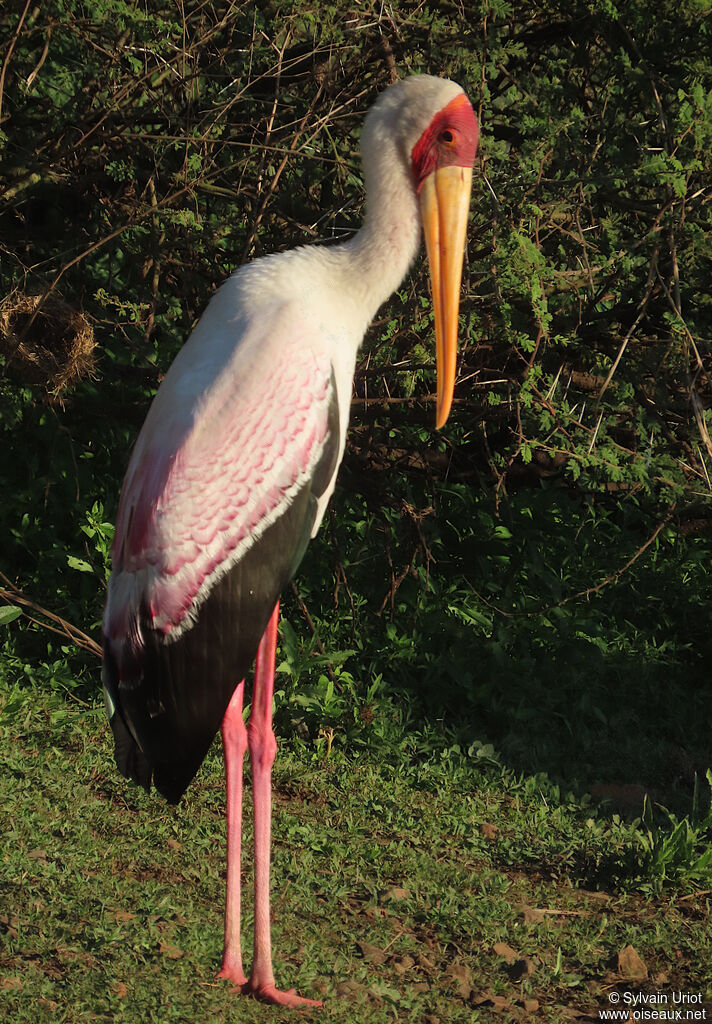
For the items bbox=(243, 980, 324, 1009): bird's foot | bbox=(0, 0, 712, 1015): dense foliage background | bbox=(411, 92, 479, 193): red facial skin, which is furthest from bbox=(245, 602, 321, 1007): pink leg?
bbox=(411, 92, 479, 193): red facial skin

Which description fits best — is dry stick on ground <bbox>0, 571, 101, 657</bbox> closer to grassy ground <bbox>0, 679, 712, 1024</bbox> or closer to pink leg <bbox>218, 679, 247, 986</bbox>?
grassy ground <bbox>0, 679, 712, 1024</bbox>

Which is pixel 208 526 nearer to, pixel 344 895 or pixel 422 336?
pixel 344 895

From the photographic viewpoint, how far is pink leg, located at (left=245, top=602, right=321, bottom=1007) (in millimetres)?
2867

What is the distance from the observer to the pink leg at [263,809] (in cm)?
287

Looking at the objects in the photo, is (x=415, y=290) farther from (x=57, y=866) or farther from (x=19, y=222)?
(x=57, y=866)

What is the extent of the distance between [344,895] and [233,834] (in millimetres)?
505

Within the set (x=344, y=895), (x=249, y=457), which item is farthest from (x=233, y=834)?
(x=249, y=457)

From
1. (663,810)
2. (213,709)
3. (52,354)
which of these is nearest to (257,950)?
(213,709)

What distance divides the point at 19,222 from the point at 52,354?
83cm

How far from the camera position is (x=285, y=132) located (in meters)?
3.99

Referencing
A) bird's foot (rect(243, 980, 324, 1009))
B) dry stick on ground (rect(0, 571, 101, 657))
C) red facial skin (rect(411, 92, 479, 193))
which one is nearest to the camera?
bird's foot (rect(243, 980, 324, 1009))

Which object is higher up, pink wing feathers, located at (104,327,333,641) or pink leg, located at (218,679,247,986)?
pink wing feathers, located at (104,327,333,641)

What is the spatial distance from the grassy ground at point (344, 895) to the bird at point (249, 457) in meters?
0.25

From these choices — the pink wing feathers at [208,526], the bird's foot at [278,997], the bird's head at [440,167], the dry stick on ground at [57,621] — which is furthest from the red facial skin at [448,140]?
the bird's foot at [278,997]
